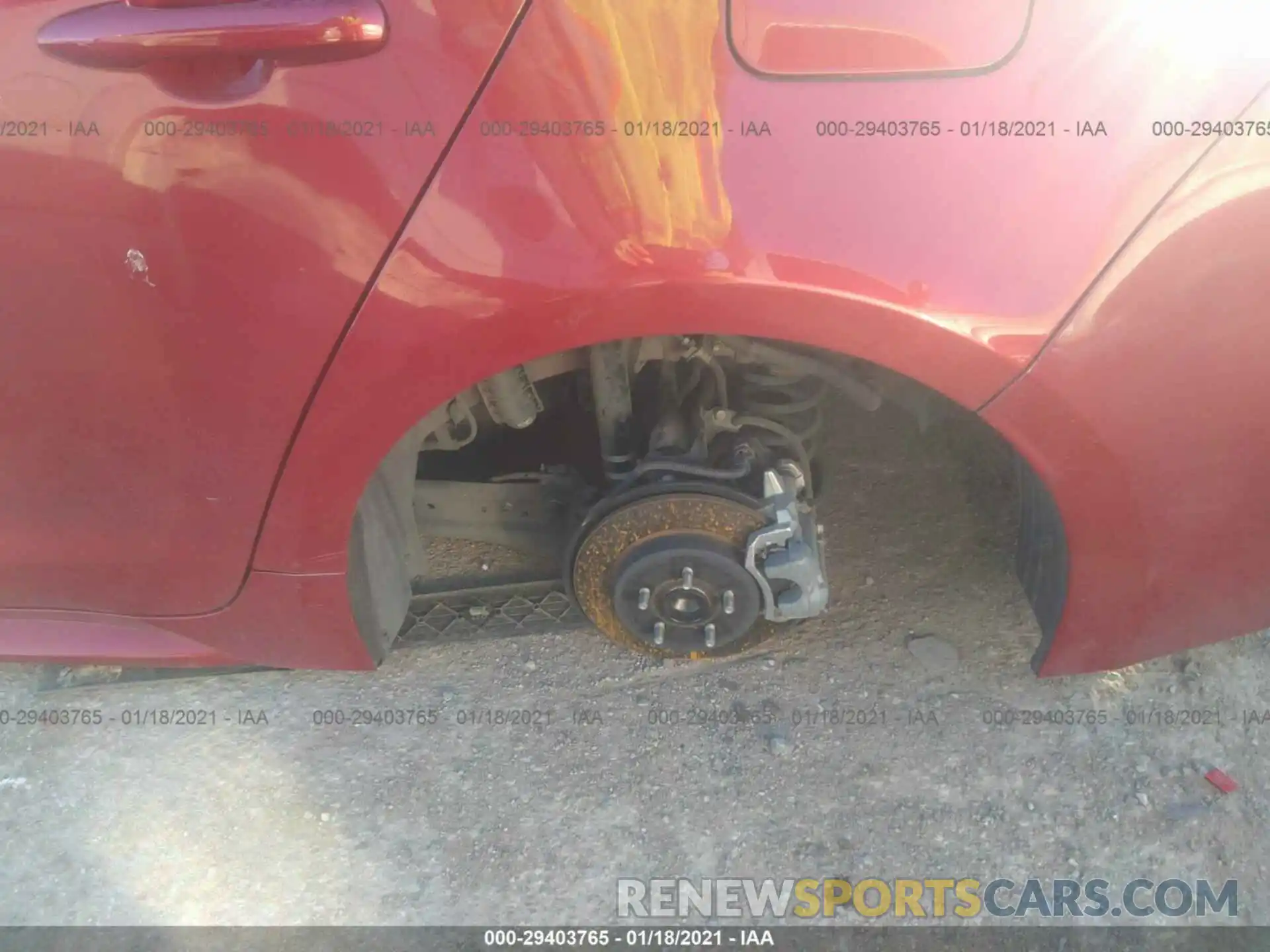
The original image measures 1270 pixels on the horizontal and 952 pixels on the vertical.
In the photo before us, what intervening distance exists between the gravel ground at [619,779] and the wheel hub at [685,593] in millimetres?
240

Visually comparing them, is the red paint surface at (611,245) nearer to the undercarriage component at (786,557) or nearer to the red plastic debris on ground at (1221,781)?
the undercarriage component at (786,557)

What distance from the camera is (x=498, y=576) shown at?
230 centimetres

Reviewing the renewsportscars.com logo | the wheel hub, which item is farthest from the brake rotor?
the renewsportscars.com logo

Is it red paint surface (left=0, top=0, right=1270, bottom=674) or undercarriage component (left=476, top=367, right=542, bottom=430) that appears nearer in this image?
red paint surface (left=0, top=0, right=1270, bottom=674)

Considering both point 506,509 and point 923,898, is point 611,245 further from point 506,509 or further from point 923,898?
point 923,898

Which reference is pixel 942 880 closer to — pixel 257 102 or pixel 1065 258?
pixel 1065 258

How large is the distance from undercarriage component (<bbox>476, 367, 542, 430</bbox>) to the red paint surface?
24 centimetres

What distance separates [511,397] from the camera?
1687 mm

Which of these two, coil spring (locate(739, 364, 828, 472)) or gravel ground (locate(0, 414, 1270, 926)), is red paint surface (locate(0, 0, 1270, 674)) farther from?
gravel ground (locate(0, 414, 1270, 926))

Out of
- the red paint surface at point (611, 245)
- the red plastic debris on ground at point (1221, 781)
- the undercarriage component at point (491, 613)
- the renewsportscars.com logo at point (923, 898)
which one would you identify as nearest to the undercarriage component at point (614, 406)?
the red paint surface at point (611, 245)

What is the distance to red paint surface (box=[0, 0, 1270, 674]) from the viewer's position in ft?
3.91

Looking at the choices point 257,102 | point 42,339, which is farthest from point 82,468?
point 257,102

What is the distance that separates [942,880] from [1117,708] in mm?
602

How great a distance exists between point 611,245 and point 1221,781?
1684 mm
